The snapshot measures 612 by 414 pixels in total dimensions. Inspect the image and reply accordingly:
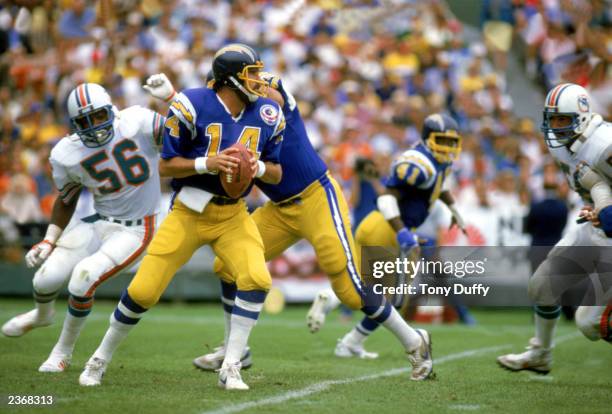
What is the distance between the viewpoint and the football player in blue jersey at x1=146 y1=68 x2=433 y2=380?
593 centimetres

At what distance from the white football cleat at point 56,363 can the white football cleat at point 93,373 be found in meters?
0.72

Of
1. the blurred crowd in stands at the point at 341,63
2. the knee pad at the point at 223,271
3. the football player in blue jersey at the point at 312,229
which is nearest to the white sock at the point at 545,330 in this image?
the football player in blue jersey at the point at 312,229

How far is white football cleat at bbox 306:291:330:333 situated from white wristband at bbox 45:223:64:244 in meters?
2.06

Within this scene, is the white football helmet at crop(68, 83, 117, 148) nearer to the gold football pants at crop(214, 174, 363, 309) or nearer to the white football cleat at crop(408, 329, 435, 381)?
the gold football pants at crop(214, 174, 363, 309)

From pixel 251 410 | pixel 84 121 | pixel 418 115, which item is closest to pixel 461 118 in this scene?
pixel 418 115

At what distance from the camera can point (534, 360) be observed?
→ 21.0ft

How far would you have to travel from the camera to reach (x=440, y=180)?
768 cm

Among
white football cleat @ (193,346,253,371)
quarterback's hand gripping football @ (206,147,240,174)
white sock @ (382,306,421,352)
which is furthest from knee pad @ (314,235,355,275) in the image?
quarterback's hand gripping football @ (206,147,240,174)

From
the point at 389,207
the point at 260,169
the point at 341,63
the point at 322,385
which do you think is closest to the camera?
the point at 260,169

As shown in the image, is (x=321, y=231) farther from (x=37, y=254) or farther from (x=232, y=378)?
(x=37, y=254)

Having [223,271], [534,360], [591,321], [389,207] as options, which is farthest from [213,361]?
[591,321]

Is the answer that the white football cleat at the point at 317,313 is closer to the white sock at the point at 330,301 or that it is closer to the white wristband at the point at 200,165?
the white sock at the point at 330,301

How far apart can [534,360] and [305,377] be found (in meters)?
1.65

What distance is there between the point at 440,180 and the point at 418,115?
708 centimetres
